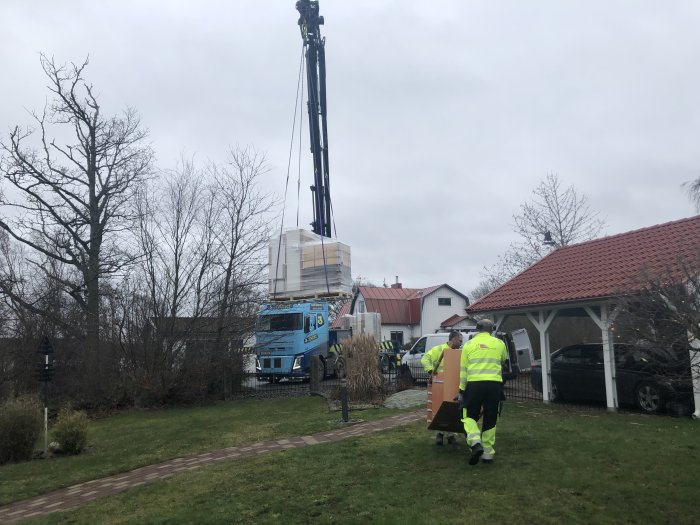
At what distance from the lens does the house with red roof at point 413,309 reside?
155ft

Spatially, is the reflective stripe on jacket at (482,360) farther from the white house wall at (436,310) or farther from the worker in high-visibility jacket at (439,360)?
the white house wall at (436,310)

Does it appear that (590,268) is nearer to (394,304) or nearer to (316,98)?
(316,98)

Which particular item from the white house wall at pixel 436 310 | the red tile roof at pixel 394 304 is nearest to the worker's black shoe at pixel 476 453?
the red tile roof at pixel 394 304

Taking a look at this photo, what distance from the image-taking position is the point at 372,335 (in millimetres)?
16672

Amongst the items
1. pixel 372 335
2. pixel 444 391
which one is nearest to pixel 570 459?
pixel 444 391

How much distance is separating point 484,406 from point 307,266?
19.7ft

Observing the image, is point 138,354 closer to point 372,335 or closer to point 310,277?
point 372,335

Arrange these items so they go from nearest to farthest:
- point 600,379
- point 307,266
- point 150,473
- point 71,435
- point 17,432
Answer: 1. point 150,473
2. point 17,432
3. point 71,435
4. point 307,266
5. point 600,379

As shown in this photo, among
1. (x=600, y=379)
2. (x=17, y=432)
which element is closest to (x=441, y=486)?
(x=600, y=379)

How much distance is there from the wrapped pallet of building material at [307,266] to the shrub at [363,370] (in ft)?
14.5

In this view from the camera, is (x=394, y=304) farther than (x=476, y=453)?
Yes

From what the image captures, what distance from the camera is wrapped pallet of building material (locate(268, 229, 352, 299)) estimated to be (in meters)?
12.0

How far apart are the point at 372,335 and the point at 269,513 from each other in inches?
430

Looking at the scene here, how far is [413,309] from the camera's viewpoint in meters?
48.3
